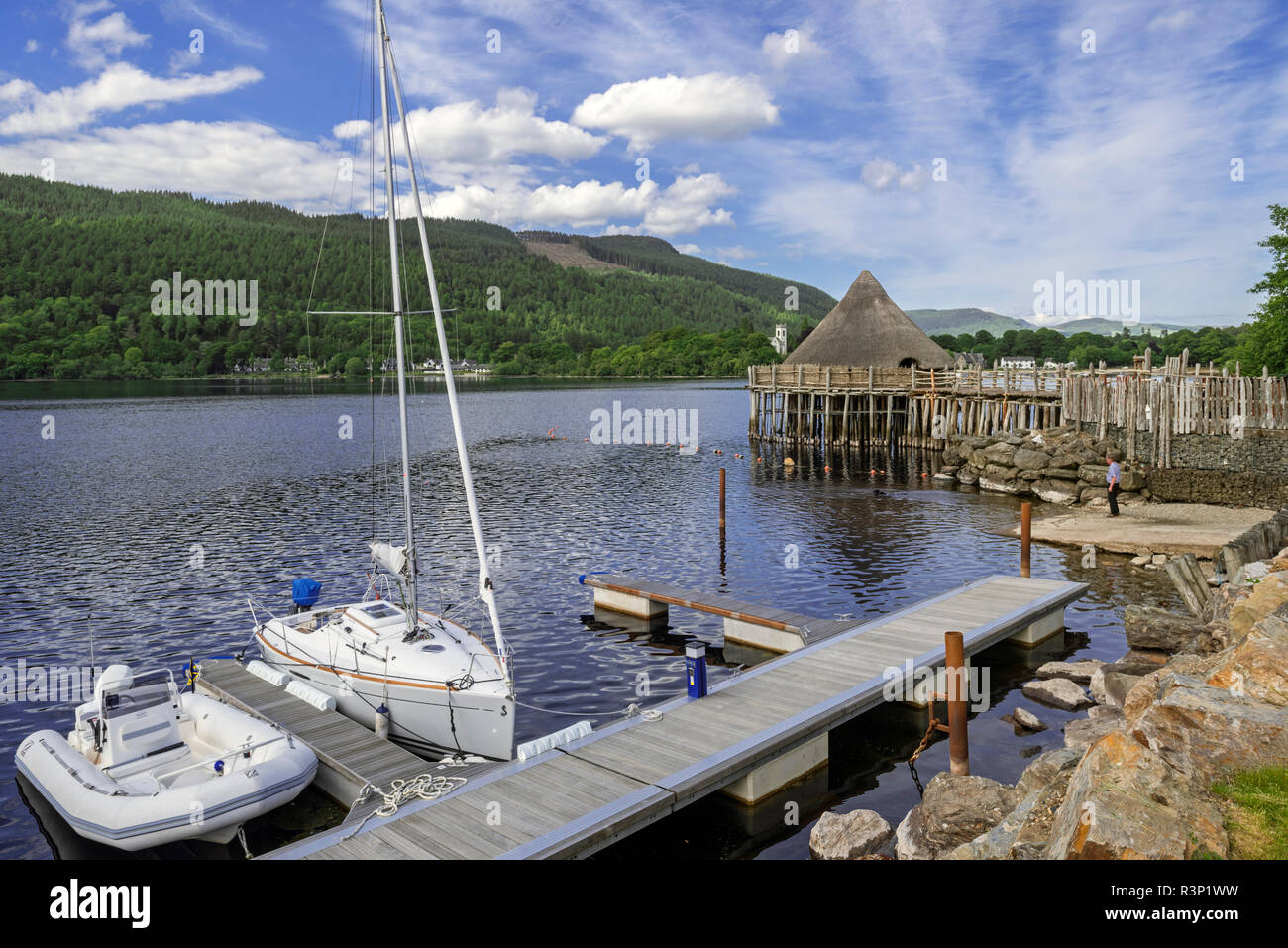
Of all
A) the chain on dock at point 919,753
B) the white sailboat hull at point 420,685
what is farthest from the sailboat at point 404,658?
the chain on dock at point 919,753

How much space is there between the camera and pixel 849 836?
11.3 metres

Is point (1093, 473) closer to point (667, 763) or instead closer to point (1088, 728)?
point (1088, 728)

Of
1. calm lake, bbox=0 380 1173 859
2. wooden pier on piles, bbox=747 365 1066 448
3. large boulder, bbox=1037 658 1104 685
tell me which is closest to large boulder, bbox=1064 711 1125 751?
calm lake, bbox=0 380 1173 859

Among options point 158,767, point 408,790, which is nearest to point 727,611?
point 408,790

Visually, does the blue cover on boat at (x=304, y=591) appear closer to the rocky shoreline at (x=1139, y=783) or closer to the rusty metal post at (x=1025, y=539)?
the rocky shoreline at (x=1139, y=783)

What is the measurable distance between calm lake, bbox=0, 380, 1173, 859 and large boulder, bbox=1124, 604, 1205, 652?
3.75ft

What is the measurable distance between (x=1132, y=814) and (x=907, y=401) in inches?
2318

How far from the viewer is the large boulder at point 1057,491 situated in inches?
1496

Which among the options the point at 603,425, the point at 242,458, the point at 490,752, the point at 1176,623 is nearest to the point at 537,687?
the point at 490,752

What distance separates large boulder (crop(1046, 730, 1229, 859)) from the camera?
679 centimetres

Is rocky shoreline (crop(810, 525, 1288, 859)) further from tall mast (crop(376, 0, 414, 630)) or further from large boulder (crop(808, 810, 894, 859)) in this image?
tall mast (crop(376, 0, 414, 630))

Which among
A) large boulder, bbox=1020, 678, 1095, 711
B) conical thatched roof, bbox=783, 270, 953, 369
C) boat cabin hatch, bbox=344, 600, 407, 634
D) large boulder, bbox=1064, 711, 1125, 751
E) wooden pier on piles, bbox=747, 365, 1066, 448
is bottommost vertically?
large boulder, bbox=1020, 678, 1095, 711
